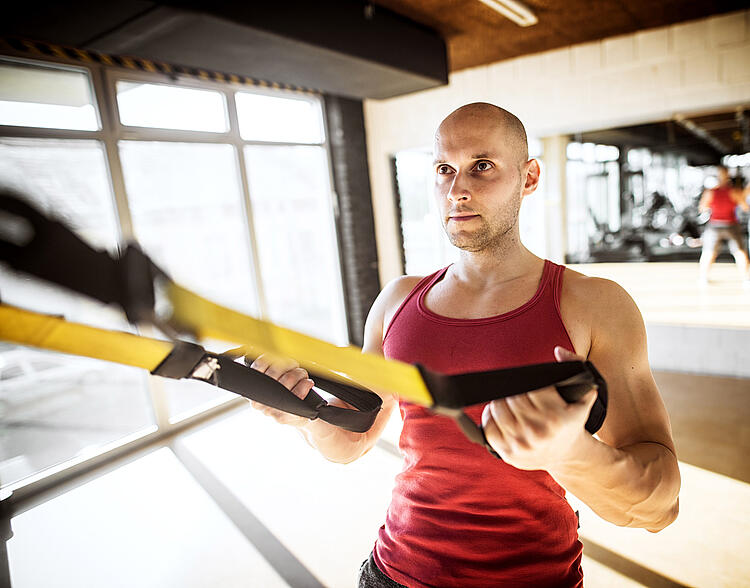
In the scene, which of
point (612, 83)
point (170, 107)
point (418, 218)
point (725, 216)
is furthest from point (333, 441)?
point (725, 216)

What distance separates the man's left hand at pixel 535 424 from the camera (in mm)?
562

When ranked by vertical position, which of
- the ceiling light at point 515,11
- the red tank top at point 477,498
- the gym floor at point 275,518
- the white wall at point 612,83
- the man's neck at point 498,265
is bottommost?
the gym floor at point 275,518

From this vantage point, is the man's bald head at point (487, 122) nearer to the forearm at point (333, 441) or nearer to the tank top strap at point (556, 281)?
the tank top strap at point (556, 281)

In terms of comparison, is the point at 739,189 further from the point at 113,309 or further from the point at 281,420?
the point at 113,309

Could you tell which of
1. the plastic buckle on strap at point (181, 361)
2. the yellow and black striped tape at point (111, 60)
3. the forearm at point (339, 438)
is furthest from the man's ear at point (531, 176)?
the yellow and black striped tape at point (111, 60)

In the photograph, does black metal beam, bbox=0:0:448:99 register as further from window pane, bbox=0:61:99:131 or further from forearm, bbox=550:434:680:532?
forearm, bbox=550:434:680:532

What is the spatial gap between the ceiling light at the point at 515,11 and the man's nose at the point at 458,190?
267cm

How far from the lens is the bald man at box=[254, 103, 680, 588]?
84cm

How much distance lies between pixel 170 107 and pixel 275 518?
3316mm

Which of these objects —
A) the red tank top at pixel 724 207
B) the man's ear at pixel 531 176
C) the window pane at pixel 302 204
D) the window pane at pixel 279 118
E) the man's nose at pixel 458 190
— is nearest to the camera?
the man's nose at pixel 458 190

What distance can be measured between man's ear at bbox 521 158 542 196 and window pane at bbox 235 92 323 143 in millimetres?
3699

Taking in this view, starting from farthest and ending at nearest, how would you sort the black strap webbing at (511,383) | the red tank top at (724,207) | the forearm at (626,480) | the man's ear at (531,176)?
the red tank top at (724,207) → the man's ear at (531,176) → the forearm at (626,480) → the black strap webbing at (511,383)

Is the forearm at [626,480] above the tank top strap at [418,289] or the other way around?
the other way around

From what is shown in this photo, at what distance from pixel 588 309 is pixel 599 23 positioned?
373 centimetres
